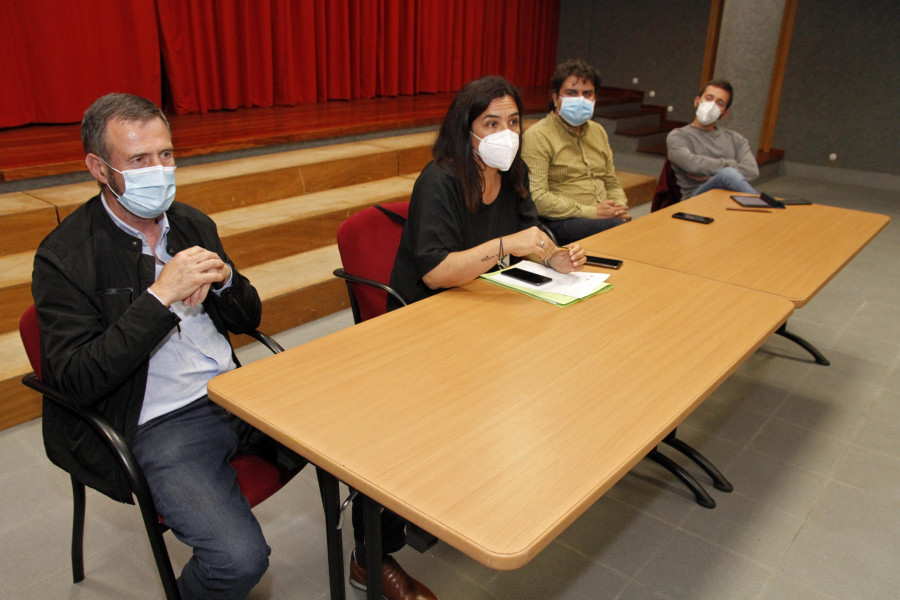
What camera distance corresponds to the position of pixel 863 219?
275 centimetres

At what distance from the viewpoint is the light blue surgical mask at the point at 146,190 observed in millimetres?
1438

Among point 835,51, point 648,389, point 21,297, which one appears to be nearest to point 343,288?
point 21,297

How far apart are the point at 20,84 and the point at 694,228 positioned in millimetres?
3881

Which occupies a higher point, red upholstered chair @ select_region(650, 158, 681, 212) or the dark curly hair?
the dark curly hair

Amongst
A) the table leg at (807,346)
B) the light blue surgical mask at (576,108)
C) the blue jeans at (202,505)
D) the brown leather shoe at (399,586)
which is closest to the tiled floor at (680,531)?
the brown leather shoe at (399,586)

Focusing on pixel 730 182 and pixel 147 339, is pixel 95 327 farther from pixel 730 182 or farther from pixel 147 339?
pixel 730 182

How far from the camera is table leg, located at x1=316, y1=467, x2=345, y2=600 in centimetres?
137

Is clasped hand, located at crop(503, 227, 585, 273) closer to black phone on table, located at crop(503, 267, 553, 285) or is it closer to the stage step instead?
black phone on table, located at crop(503, 267, 553, 285)

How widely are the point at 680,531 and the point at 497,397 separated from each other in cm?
104

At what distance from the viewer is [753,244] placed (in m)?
2.36

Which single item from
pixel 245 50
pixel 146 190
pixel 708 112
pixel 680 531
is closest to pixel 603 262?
pixel 680 531

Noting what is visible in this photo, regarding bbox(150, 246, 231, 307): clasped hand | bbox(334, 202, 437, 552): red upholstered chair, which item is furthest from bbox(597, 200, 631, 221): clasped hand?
bbox(150, 246, 231, 307): clasped hand

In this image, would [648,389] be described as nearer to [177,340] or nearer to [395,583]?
[395,583]

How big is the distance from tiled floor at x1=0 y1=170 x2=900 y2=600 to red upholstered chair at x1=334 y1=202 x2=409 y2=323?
24.5 inches
